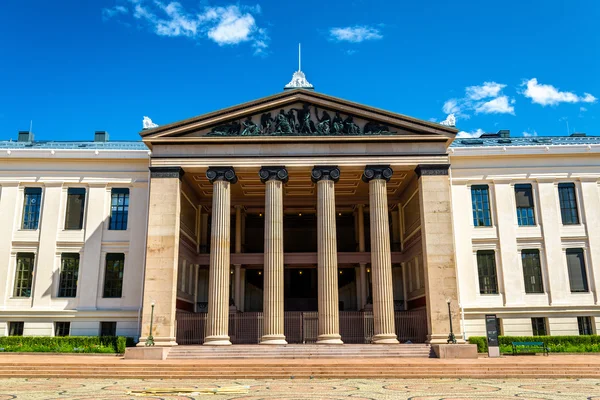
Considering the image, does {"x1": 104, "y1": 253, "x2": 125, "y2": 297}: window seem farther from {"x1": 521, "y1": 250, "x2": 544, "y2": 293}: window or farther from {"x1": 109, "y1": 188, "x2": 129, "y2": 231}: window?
{"x1": 521, "y1": 250, "x2": 544, "y2": 293}: window

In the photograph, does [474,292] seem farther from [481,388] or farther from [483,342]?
[481,388]

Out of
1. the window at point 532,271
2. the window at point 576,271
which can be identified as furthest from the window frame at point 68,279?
the window at point 576,271

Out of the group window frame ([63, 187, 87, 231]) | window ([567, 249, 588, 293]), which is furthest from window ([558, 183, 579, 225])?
window frame ([63, 187, 87, 231])

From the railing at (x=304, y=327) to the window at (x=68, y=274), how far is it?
25.5 feet

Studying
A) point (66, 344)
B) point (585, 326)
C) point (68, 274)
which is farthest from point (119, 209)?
point (585, 326)

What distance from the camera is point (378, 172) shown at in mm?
34812

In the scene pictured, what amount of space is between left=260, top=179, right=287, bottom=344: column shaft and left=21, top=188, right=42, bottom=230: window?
1730 cm

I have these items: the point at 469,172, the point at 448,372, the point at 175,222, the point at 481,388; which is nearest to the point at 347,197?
the point at 469,172

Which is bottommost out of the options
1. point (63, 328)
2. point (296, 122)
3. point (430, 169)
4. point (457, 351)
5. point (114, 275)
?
point (457, 351)

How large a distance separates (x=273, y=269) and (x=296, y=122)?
967 centimetres

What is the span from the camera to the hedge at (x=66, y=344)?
33656 mm

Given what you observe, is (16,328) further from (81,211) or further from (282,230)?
(282,230)

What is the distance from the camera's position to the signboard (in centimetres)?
2941

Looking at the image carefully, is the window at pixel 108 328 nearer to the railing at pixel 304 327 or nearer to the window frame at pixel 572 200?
the railing at pixel 304 327
